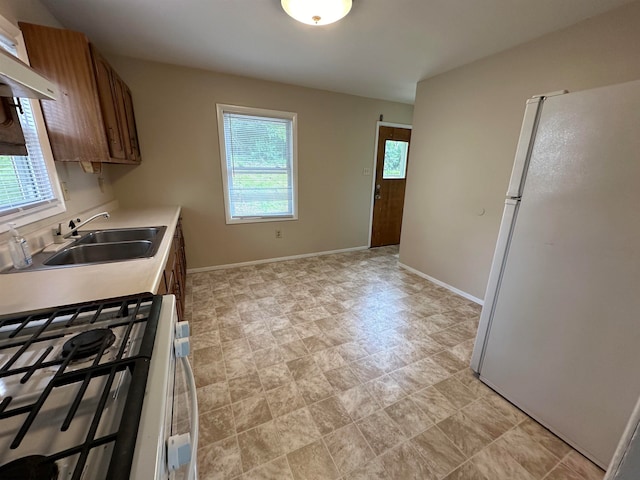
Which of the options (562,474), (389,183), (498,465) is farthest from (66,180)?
(389,183)

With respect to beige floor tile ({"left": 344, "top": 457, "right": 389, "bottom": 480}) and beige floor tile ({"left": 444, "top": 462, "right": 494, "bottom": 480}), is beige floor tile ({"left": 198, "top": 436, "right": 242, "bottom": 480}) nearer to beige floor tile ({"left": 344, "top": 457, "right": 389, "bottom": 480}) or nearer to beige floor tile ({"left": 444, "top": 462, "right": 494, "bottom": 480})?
beige floor tile ({"left": 344, "top": 457, "right": 389, "bottom": 480})

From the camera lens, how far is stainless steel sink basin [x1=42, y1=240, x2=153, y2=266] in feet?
5.29

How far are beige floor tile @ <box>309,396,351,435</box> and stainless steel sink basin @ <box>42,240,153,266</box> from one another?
1.42 metres

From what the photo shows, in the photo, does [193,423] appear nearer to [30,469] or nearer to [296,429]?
[30,469]

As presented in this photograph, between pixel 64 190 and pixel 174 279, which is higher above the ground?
pixel 64 190

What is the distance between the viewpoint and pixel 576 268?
1.29 meters

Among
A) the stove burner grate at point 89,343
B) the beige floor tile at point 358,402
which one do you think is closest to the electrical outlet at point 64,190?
→ the stove burner grate at point 89,343

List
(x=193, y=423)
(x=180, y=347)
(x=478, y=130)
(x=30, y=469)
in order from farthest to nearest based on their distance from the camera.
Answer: (x=478, y=130), (x=180, y=347), (x=193, y=423), (x=30, y=469)

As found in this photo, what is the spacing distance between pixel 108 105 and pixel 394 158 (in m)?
3.92

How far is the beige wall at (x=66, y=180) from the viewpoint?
1.52m

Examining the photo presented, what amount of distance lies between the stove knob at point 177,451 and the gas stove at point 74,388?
0.29 ft

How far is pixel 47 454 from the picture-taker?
45 centimetres

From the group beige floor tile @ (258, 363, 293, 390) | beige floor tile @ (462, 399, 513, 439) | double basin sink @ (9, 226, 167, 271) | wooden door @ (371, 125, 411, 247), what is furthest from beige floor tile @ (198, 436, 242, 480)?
wooden door @ (371, 125, 411, 247)

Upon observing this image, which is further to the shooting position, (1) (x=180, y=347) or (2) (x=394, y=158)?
(2) (x=394, y=158)
